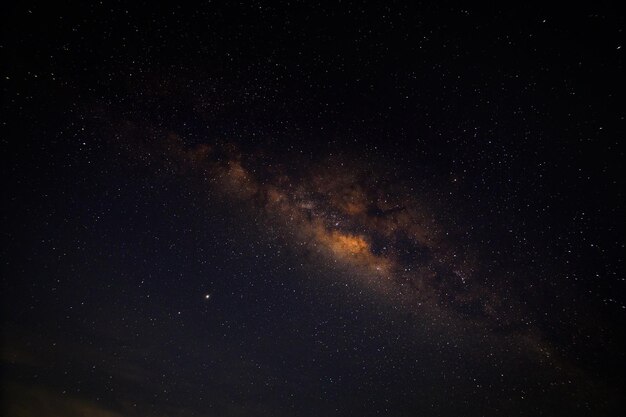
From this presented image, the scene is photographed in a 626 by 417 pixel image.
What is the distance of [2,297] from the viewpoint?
908cm

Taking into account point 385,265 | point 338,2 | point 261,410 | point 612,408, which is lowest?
point 261,410

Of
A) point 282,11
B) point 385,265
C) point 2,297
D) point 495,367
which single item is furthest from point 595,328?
point 2,297

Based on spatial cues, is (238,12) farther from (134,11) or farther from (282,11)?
(134,11)

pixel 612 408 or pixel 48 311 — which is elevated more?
pixel 48 311

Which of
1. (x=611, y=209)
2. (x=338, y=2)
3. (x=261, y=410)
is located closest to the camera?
(x=338, y=2)

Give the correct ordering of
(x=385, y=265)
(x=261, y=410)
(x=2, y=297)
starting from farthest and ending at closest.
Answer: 1. (x=261, y=410)
2. (x=2, y=297)
3. (x=385, y=265)

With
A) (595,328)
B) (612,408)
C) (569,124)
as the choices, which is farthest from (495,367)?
(569,124)

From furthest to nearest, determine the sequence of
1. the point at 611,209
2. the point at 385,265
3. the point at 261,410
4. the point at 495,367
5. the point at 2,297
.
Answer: the point at 261,410, the point at 2,297, the point at 495,367, the point at 385,265, the point at 611,209

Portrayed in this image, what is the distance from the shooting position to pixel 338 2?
9.86ft

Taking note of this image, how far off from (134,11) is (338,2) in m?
2.18

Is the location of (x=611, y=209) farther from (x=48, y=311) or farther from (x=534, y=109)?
(x=48, y=311)

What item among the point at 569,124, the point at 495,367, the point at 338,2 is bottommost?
the point at 495,367

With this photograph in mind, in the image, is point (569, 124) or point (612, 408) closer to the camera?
point (569, 124)

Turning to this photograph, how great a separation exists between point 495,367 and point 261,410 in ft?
29.5
